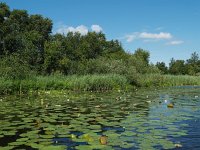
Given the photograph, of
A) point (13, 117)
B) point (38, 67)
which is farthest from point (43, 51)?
point (13, 117)

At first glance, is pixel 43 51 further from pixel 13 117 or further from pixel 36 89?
pixel 13 117

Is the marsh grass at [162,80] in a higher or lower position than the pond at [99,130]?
higher

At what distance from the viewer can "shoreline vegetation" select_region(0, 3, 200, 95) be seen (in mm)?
25750

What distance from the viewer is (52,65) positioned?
1726 inches

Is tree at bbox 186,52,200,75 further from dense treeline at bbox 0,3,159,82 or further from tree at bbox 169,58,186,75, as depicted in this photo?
dense treeline at bbox 0,3,159,82

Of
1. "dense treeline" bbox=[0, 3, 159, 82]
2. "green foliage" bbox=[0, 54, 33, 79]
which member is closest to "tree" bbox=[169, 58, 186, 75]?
"dense treeline" bbox=[0, 3, 159, 82]

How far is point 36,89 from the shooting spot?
25.3 meters

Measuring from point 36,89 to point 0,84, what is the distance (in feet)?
13.3

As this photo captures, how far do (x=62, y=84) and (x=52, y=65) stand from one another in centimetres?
1680

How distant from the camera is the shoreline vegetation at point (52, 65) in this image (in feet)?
84.5

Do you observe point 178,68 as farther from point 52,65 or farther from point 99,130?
point 99,130

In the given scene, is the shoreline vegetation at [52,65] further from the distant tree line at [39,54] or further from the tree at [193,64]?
the tree at [193,64]

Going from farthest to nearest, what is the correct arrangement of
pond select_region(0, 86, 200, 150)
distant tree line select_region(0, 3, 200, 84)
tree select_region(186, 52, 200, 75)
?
tree select_region(186, 52, 200, 75) < distant tree line select_region(0, 3, 200, 84) < pond select_region(0, 86, 200, 150)

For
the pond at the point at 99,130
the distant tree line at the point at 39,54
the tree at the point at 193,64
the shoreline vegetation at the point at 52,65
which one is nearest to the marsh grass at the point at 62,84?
the shoreline vegetation at the point at 52,65
